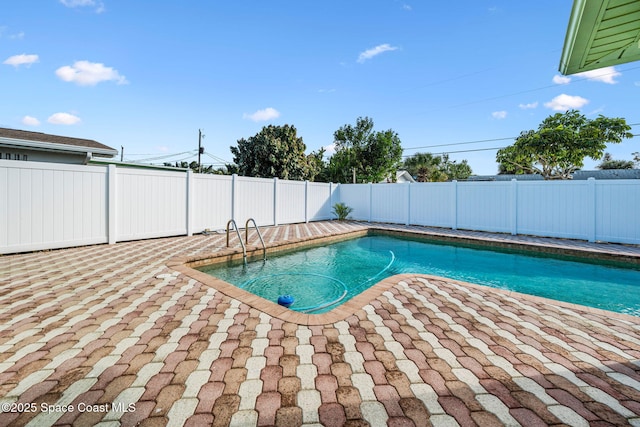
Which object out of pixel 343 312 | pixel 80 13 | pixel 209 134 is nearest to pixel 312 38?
pixel 80 13

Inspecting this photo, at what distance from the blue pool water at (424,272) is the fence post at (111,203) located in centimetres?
277

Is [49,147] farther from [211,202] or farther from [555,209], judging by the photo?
[555,209]

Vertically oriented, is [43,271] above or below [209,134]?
below

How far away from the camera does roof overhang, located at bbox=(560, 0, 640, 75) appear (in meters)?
1.76

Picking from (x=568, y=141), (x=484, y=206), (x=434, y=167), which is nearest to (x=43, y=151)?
(x=484, y=206)

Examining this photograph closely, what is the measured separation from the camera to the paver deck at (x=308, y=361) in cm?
154

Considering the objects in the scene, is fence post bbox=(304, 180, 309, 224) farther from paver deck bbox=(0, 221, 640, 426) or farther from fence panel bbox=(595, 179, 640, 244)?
fence panel bbox=(595, 179, 640, 244)

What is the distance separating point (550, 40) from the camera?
13898 millimetres

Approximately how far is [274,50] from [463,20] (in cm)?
772

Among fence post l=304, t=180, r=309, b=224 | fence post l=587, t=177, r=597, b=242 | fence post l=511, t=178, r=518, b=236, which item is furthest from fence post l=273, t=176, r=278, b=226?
fence post l=587, t=177, r=597, b=242

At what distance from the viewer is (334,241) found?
854cm

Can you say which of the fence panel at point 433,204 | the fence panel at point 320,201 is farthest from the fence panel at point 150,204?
the fence panel at point 433,204

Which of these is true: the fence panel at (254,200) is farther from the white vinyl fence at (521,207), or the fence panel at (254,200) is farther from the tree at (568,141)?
the tree at (568,141)

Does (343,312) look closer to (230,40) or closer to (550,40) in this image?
(230,40)
